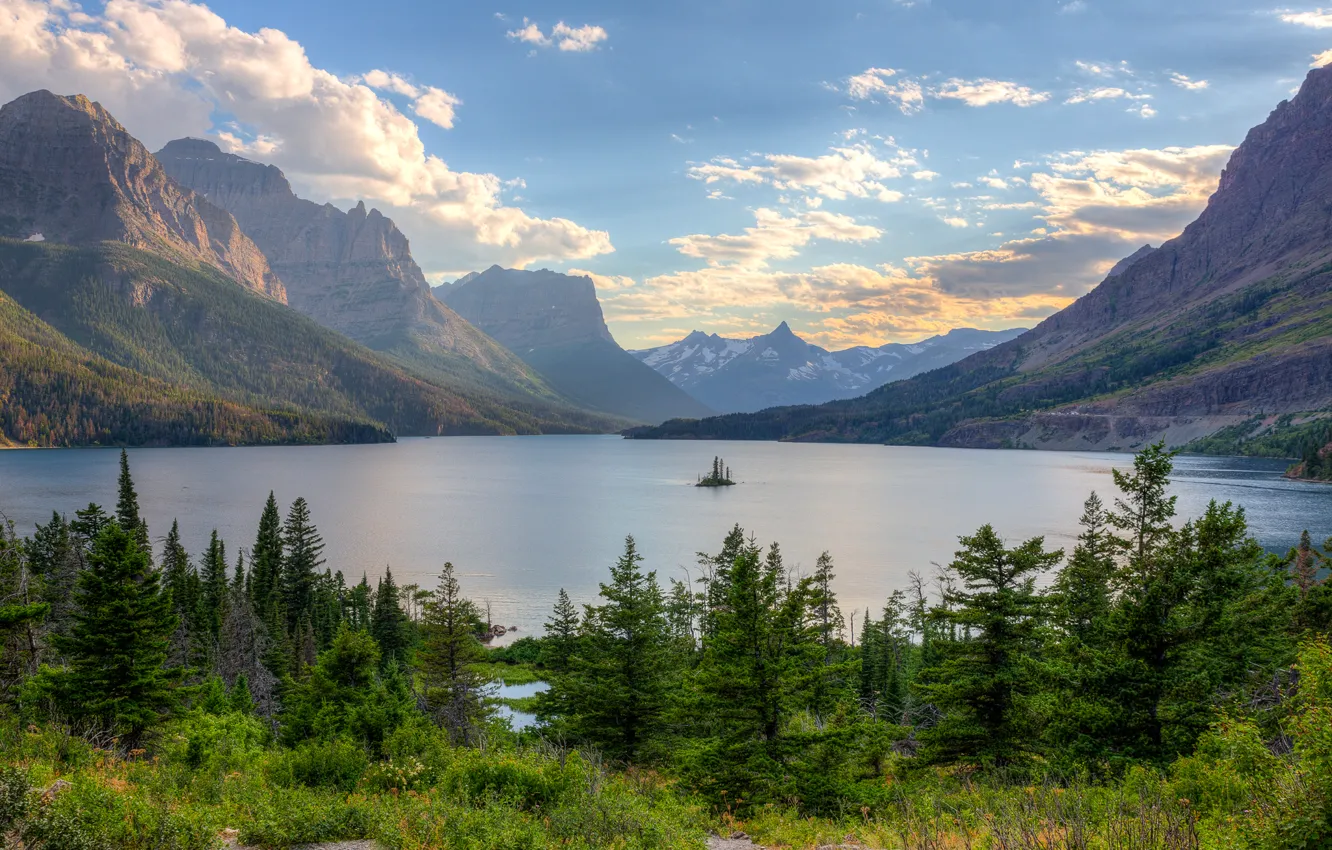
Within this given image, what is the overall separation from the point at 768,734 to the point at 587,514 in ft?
387

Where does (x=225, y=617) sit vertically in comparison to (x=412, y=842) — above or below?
below

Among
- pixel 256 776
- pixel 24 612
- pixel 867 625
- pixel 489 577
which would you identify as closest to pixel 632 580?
pixel 256 776

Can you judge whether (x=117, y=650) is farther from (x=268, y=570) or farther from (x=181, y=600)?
(x=268, y=570)

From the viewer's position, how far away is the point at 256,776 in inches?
794

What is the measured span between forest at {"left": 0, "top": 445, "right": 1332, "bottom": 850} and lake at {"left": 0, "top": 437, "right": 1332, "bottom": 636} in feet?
151

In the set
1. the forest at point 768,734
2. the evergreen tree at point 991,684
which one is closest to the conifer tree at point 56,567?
the forest at point 768,734

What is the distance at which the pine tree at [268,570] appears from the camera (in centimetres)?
6125

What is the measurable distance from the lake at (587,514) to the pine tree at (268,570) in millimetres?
19584

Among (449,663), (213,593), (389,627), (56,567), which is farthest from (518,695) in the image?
(56,567)

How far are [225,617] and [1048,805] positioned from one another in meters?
64.9

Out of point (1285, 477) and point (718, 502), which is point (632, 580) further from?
point (1285, 477)

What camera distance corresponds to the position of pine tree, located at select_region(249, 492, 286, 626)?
201 ft

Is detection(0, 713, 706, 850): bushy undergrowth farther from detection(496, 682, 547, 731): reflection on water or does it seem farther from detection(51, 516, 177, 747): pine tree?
detection(496, 682, 547, 731): reflection on water

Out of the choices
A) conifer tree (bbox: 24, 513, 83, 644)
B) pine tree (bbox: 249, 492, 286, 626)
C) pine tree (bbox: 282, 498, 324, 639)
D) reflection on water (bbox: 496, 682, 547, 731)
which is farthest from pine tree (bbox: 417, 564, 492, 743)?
pine tree (bbox: 282, 498, 324, 639)
